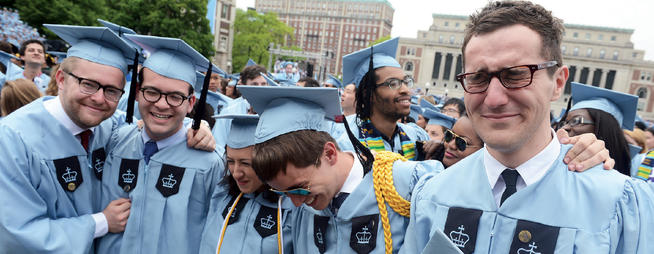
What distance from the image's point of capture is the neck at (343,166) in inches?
77.7

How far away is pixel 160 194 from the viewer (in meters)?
2.36

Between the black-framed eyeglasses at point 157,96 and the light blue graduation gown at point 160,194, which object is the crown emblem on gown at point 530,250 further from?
the black-framed eyeglasses at point 157,96

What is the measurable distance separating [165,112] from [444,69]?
69855 millimetres

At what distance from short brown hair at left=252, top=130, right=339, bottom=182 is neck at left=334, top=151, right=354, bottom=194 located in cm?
13

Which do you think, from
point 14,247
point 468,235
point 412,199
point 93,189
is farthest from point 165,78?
point 468,235

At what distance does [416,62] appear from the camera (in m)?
69.0

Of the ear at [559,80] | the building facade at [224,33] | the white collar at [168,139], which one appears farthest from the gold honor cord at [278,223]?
the building facade at [224,33]

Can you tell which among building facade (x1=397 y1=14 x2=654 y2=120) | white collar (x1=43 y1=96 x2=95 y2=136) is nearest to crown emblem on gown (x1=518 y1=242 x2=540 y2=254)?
white collar (x1=43 y1=96 x2=95 y2=136)

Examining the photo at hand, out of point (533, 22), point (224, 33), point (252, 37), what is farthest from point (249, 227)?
point (252, 37)

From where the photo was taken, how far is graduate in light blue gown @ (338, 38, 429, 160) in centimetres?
297

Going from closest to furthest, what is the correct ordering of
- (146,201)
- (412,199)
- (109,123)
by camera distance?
(412,199)
(146,201)
(109,123)

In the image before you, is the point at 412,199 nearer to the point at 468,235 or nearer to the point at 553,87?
the point at 468,235

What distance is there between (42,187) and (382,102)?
223 centimetres

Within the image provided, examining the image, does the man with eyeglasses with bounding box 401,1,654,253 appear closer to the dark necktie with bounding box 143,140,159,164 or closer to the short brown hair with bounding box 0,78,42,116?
the dark necktie with bounding box 143,140,159,164
